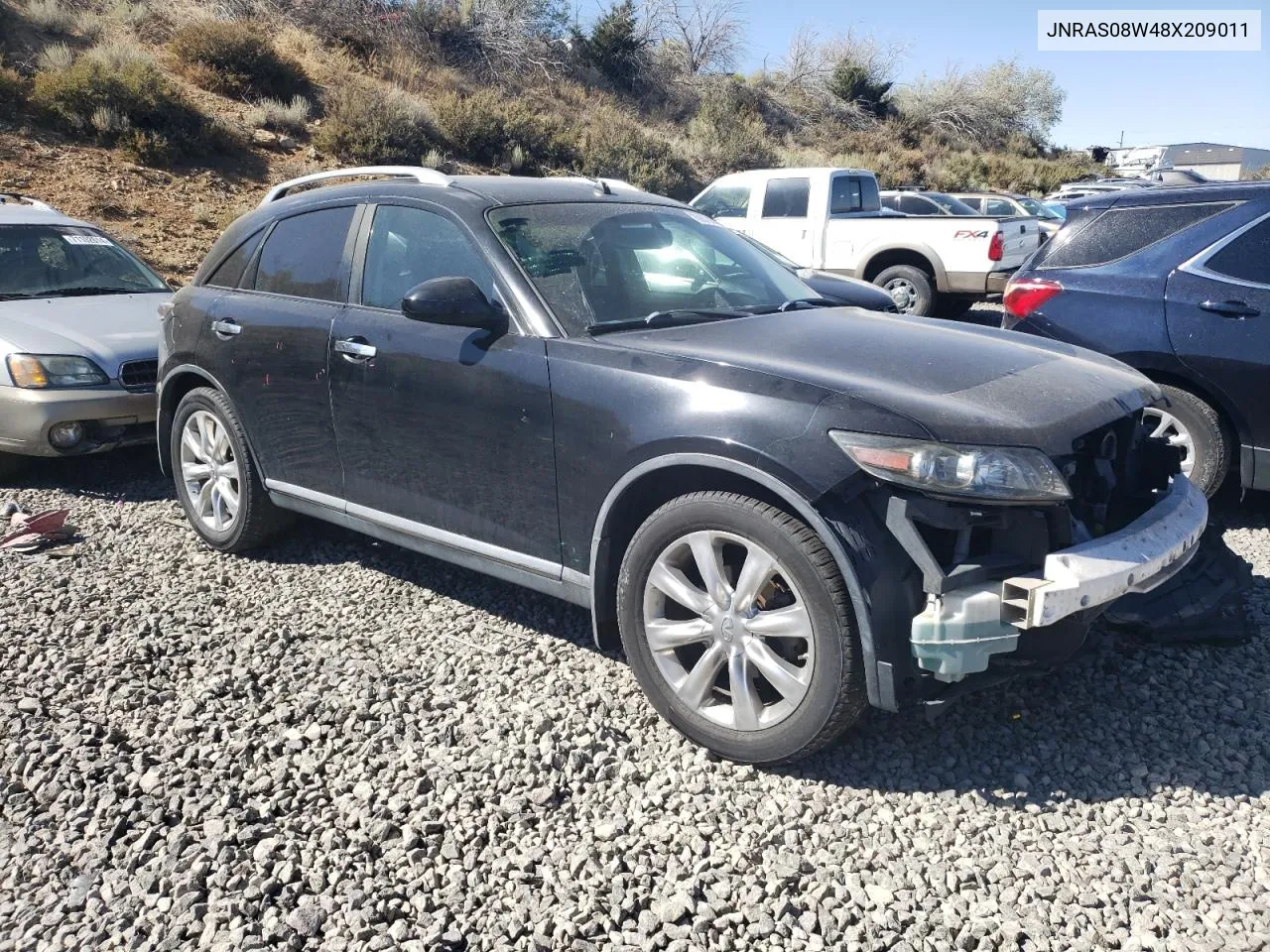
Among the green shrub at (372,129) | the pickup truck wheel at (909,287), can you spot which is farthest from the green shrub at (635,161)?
the pickup truck wheel at (909,287)

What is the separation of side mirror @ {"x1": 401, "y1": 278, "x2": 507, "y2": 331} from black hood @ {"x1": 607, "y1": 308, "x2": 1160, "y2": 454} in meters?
0.49

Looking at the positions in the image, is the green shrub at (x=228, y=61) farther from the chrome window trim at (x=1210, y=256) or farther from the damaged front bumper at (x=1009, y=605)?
the damaged front bumper at (x=1009, y=605)

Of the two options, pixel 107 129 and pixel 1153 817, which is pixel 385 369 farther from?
pixel 107 129

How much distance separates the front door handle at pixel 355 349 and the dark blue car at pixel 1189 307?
361 centimetres

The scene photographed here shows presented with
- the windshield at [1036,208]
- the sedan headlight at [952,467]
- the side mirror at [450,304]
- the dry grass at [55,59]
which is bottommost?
the sedan headlight at [952,467]

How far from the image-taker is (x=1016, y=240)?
1212cm

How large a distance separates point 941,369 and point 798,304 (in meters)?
1.04

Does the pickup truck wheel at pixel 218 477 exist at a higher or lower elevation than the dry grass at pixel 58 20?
lower

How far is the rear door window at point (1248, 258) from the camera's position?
4984 mm

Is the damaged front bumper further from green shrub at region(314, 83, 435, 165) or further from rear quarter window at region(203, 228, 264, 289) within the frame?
green shrub at region(314, 83, 435, 165)

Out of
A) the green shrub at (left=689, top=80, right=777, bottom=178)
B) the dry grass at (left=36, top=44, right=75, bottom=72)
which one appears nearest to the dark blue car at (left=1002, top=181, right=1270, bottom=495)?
the dry grass at (left=36, top=44, right=75, bottom=72)

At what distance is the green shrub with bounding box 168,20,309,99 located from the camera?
19438 mm

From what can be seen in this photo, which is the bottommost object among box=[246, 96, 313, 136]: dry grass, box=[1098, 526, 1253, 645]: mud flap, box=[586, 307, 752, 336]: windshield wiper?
box=[1098, 526, 1253, 645]: mud flap

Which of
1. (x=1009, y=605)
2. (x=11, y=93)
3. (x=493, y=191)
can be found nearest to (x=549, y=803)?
(x=1009, y=605)
